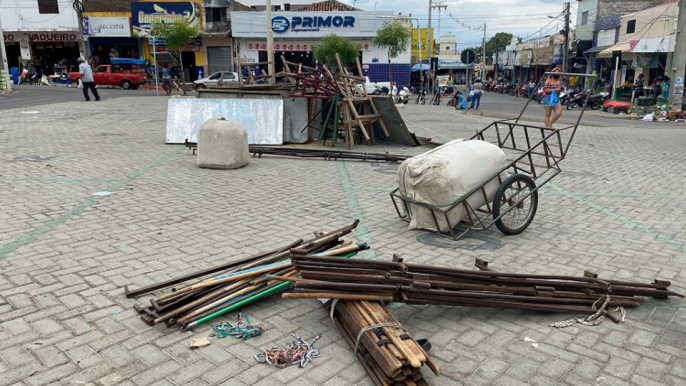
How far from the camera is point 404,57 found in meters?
39.2

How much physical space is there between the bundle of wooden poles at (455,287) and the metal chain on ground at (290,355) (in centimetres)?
34

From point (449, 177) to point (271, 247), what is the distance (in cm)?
186

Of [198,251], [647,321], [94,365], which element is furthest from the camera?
[198,251]

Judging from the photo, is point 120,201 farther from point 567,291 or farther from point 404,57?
point 404,57

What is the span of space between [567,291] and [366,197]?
3.77m

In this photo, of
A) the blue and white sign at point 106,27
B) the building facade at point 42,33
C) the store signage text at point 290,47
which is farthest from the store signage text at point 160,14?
the store signage text at point 290,47

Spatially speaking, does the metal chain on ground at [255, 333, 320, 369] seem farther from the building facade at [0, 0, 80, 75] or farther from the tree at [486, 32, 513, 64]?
the tree at [486, 32, 513, 64]

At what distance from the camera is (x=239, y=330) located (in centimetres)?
356

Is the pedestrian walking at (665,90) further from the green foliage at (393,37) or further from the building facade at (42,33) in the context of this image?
the building facade at (42,33)

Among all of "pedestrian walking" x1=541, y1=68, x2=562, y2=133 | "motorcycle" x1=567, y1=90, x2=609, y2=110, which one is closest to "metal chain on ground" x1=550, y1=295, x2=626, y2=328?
"pedestrian walking" x1=541, y1=68, x2=562, y2=133

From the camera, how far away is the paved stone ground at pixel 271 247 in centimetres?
319

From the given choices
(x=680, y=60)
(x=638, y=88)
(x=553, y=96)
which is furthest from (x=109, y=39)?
(x=553, y=96)

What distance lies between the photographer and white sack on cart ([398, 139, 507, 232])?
5.20 meters

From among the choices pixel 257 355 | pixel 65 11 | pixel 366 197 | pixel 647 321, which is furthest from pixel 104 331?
pixel 65 11
